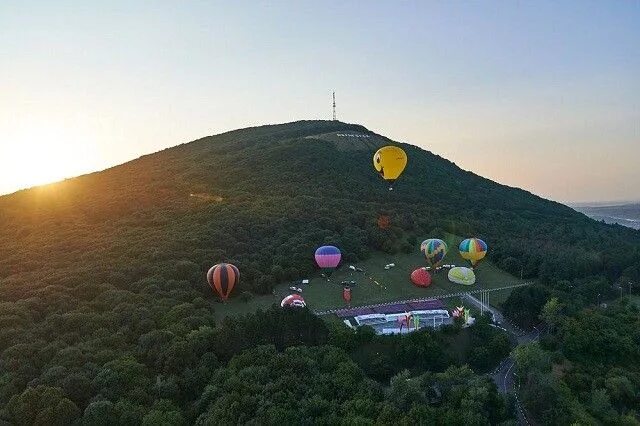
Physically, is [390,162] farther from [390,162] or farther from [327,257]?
[327,257]

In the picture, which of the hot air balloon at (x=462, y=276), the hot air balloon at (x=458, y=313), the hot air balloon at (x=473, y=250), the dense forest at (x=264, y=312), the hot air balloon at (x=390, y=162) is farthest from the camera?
the hot air balloon at (x=473, y=250)

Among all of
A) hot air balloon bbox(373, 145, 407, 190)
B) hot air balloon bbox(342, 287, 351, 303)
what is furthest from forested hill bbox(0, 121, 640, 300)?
hot air balloon bbox(373, 145, 407, 190)

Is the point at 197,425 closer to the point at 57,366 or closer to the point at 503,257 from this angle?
the point at 57,366

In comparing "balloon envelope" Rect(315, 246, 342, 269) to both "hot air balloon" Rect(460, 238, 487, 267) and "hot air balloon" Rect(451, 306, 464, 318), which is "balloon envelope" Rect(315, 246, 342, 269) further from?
"hot air balloon" Rect(460, 238, 487, 267)

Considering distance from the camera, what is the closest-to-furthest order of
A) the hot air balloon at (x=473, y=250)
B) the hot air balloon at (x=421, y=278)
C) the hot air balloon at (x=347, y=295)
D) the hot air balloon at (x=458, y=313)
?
the hot air balloon at (x=458, y=313) → the hot air balloon at (x=347, y=295) → the hot air balloon at (x=421, y=278) → the hot air balloon at (x=473, y=250)

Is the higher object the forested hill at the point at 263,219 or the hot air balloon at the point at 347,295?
the forested hill at the point at 263,219

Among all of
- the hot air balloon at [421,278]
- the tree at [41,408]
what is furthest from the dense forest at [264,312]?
the hot air balloon at [421,278]

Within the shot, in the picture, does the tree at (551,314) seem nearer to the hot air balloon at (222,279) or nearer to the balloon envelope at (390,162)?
the balloon envelope at (390,162)

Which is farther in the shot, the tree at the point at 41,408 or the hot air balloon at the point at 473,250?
the hot air balloon at the point at 473,250
